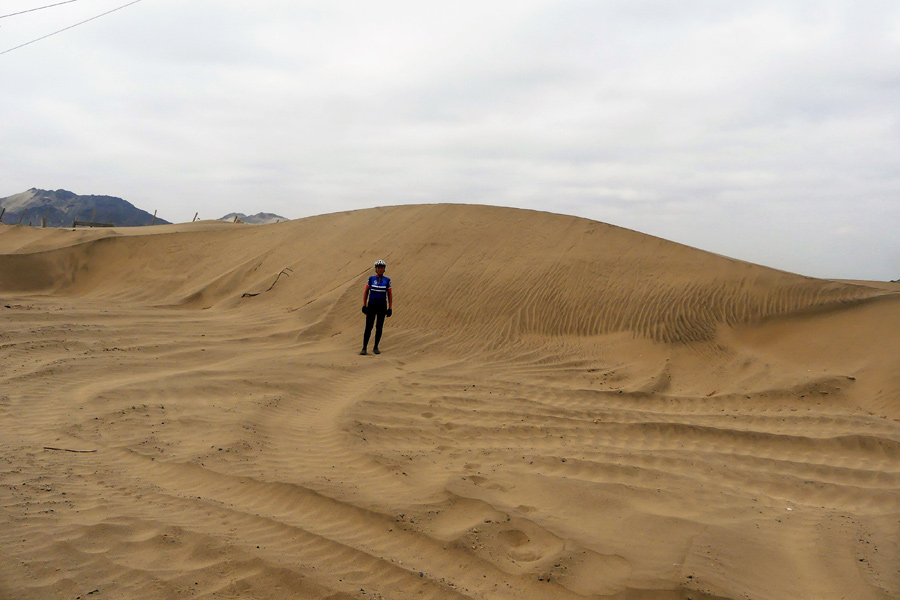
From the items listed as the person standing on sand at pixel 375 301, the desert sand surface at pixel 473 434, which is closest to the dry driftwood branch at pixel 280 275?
the desert sand surface at pixel 473 434

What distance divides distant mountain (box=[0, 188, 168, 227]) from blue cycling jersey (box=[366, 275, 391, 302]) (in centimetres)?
4574

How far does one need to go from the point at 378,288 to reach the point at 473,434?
3891mm

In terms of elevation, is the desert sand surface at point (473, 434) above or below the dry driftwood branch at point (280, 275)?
below

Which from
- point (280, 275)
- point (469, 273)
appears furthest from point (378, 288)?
point (280, 275)

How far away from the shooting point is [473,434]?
536 cm

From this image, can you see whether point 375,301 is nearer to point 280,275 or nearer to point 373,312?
point 373,312

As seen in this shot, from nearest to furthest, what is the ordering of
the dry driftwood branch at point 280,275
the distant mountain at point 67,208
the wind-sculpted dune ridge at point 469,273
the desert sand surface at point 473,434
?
the desert sand surface at point 473,434, the wind-sculpted dune ridge at point 469,273, the dry driftwood branch at point 280,275, the distant mountain at point 67,208

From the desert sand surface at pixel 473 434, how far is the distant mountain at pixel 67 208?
45.1 m

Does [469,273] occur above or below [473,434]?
above

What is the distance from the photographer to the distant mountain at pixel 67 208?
48.5m

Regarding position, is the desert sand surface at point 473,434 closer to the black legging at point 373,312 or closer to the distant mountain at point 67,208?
the black legging at point 373,312

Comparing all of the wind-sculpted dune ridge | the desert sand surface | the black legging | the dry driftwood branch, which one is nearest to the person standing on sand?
the black legging

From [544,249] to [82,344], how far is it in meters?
8.45

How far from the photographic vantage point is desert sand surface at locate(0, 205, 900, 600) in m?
3.06
